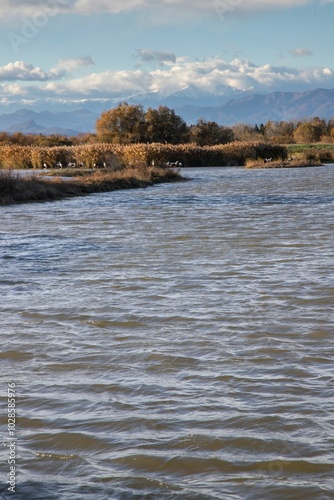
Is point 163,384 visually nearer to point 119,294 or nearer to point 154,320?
point 154,320

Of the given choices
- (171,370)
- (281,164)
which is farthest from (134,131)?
(171,370)

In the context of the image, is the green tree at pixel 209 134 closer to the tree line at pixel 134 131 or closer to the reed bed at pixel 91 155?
the tree line at pixel 134 131

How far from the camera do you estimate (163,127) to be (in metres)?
66.8

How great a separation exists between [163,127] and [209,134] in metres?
6.53

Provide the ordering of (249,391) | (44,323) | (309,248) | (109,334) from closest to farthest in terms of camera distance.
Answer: (249,391) < (109,334) < (44,323) < (309,248)

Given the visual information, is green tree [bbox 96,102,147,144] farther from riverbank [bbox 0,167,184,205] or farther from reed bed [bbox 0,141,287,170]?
riverbank [bbox 0,167,184,205]

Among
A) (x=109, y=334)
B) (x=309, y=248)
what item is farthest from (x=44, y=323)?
(x=309, y=248)

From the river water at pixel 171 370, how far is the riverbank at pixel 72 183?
491 inches

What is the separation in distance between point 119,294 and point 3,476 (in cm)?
520

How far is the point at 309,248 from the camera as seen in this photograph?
12.9 metres

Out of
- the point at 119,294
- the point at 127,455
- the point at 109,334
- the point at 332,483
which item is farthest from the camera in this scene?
the point at 119,294

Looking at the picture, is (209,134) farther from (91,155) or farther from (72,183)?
(72,183)

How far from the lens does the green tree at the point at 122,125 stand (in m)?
65.4

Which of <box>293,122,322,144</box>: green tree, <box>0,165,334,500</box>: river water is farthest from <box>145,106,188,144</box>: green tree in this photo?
<box>0,165,334,500</box>: river water
